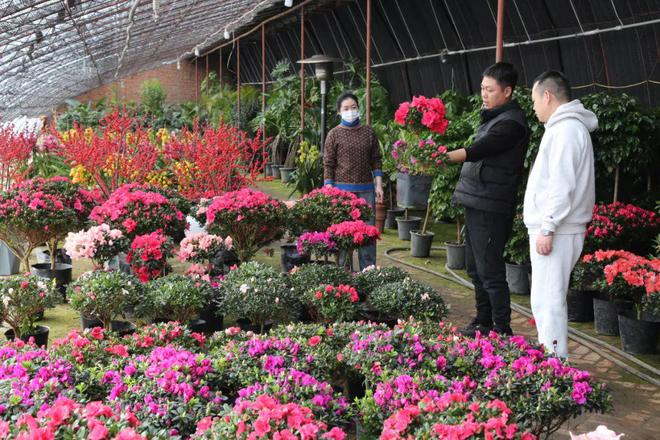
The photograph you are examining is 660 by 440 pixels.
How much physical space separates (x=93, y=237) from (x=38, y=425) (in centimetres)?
318

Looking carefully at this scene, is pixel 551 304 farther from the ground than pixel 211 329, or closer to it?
farther from the ground

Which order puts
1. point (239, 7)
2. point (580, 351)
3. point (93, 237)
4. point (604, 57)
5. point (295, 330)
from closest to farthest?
point (295, 330), point (580, 351), point (93, 237), point (604, 57), point (239, 7)

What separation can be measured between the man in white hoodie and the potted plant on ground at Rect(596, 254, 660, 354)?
105cm

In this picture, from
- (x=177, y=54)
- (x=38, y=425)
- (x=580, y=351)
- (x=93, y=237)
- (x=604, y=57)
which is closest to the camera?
(x=38, y=425)

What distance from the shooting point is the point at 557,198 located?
3.53 meters

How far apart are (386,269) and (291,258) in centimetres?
201

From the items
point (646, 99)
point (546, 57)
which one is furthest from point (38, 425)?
point (546, 57)

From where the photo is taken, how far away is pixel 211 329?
5000mm

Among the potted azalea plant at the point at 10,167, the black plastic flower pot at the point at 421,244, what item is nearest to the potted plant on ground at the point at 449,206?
the black plastic flower pot at the point at 421,244

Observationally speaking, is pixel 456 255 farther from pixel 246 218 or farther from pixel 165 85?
pixel 165 85

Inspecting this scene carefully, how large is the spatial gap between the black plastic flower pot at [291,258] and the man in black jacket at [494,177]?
2621 millimetres

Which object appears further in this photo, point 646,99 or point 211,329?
point 646,99

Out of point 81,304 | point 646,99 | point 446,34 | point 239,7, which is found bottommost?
point 81,304

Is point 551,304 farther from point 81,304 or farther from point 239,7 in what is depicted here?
point 239,7
